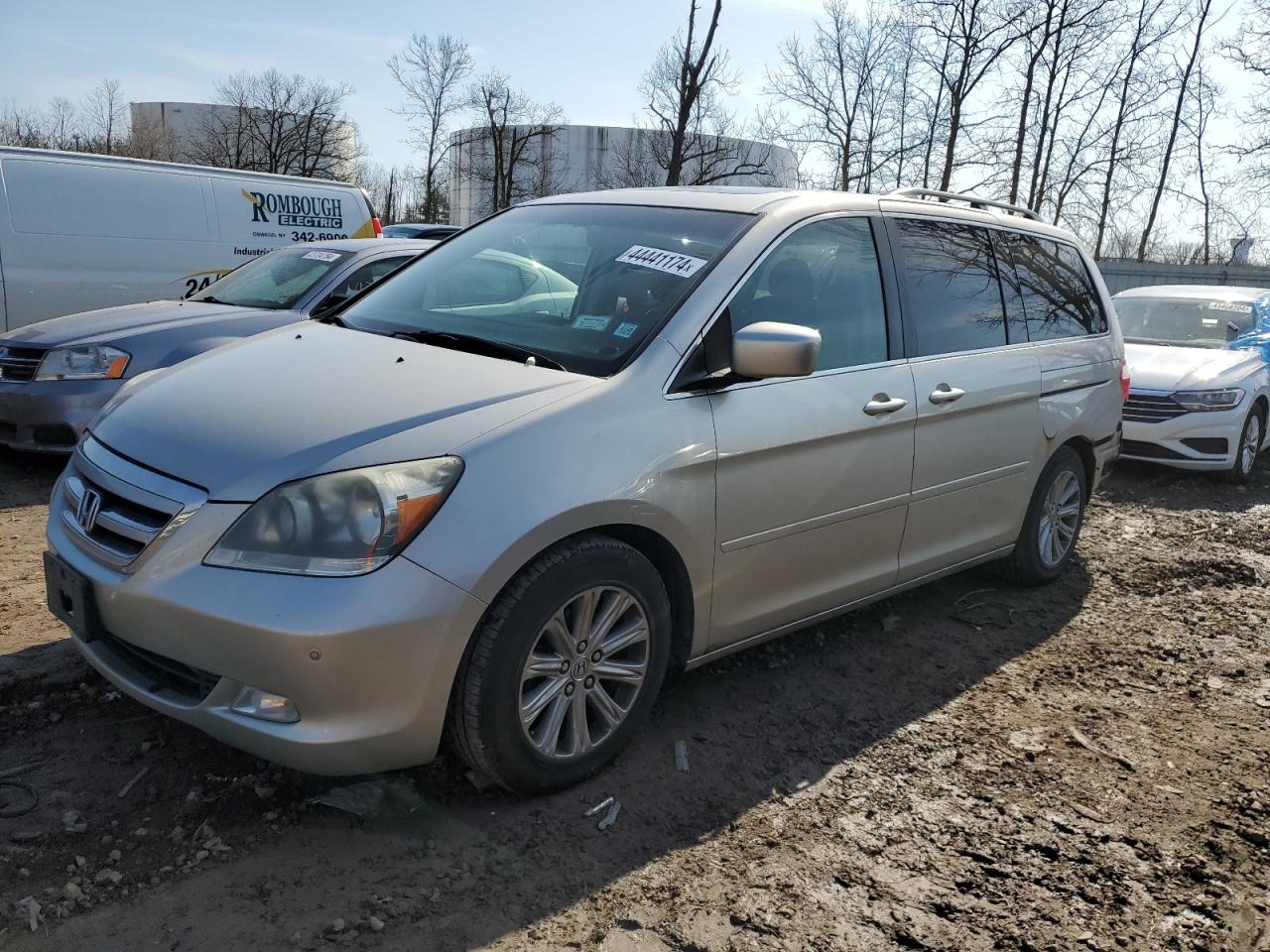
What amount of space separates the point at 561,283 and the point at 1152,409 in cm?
650

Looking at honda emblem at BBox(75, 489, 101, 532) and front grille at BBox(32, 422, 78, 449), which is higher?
honda emblem at BBox(75, 489, 101, 532)

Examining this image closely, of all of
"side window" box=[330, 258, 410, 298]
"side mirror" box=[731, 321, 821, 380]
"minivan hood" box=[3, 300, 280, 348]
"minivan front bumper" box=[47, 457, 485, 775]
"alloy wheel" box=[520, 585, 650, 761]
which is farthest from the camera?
"side window" box=[330, 258, 410, 298]

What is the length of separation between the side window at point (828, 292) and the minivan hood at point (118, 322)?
4.17 meters

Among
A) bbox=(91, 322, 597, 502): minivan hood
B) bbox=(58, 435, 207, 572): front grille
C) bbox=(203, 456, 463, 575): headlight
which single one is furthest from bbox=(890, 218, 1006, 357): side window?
bbox=(58, 435, 207, 572): front grille

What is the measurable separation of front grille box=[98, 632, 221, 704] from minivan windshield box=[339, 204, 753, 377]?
1312 millimetres

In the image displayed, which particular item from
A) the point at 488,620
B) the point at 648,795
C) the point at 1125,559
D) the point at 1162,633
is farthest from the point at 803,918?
the point at 1125,559

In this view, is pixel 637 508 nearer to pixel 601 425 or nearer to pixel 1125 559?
pixel 601 425

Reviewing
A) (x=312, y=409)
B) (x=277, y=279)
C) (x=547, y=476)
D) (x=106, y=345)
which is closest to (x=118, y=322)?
(x=106, y=345)

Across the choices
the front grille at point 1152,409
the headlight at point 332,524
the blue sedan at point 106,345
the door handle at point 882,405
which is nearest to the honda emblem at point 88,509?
the headlight at point 332,524

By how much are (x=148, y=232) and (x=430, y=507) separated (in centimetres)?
817

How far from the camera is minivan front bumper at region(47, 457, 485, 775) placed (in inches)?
95.9

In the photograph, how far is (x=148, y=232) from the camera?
9328 mm

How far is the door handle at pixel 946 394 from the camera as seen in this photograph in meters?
4.01

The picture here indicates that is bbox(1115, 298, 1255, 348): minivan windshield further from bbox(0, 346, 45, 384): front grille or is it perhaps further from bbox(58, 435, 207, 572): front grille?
bbox(58, 435, 207, 572): front grille
